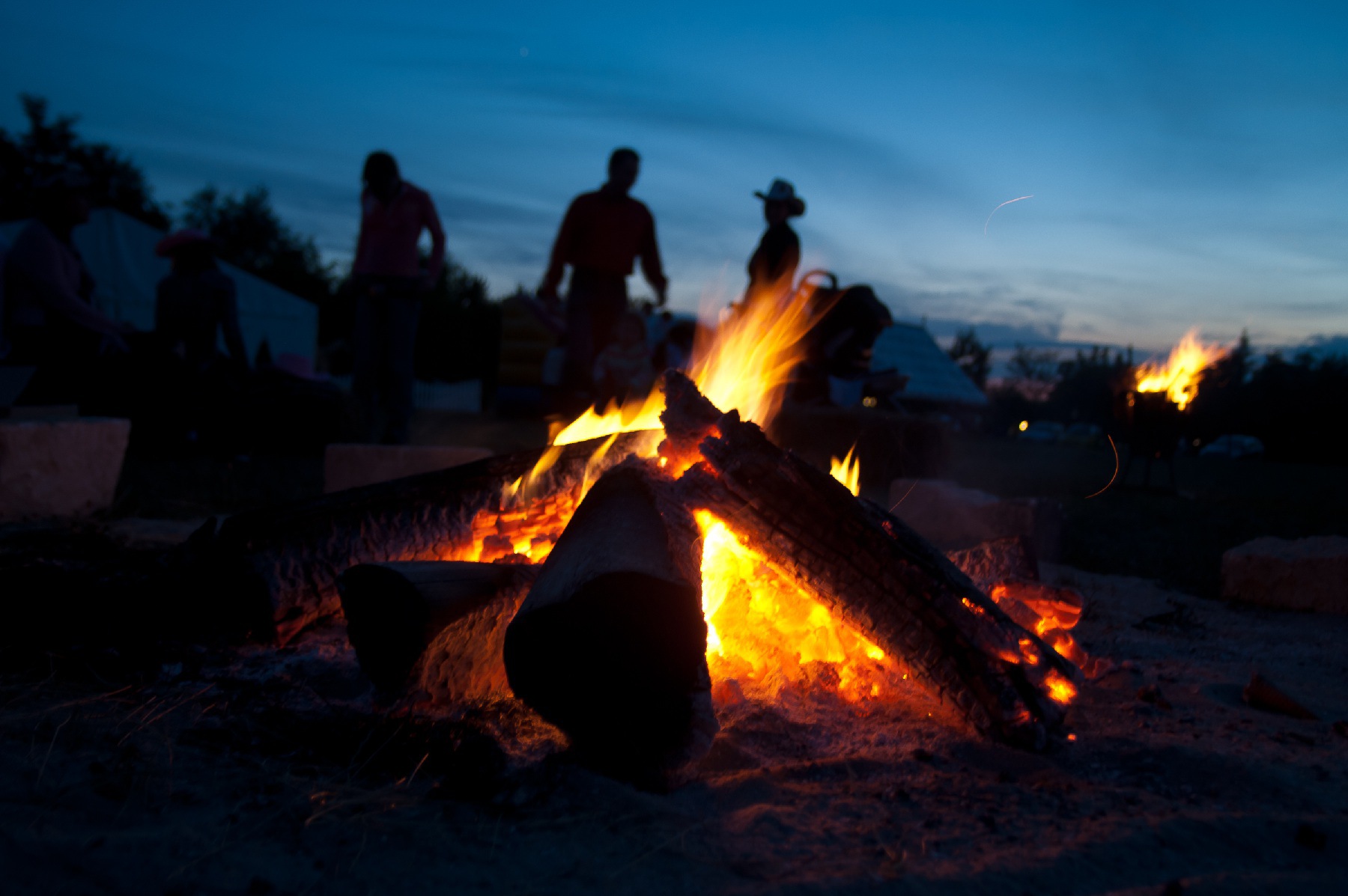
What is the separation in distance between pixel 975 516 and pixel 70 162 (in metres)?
33.9

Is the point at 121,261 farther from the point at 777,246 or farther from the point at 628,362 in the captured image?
the point at 777,246

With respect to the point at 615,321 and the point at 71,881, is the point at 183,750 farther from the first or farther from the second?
the point at 615,321

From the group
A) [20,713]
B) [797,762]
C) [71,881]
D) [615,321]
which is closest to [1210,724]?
[797,762]

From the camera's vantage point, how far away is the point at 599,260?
589 centimetres

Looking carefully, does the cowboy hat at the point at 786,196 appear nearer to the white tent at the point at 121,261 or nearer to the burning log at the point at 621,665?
the burning log at the point at 621,665

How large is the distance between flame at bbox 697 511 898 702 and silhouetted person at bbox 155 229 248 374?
6.78 metres

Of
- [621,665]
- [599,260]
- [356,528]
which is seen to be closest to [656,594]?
[621,665]

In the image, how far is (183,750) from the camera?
1.78 metres

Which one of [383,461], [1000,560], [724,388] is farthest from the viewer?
[383,461]

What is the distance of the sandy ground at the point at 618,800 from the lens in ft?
4.44

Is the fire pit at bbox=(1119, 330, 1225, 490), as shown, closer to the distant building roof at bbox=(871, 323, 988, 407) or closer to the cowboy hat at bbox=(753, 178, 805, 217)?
the cowboy hat at bbox=(753, 178, 805, 217)

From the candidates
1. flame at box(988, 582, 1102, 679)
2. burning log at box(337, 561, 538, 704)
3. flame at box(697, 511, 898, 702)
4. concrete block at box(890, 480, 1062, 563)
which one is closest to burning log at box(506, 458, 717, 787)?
burning log at box(337, 561, 538, 704)

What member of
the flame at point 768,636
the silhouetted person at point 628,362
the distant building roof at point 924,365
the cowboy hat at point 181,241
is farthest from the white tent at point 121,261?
the distant building roof at point 924,365

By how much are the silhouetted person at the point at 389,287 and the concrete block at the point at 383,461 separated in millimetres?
900
